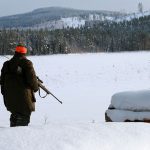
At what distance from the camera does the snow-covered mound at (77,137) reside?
2.94 meters

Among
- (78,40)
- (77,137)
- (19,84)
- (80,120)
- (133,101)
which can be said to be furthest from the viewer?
(78,40)

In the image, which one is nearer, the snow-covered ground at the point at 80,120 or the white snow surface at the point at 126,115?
the snow-covered ground at the point at 80,120

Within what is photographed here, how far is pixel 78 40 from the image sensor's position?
15412 centimetres

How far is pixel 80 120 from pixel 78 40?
474ft

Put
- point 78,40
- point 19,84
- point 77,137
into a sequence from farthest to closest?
1. point 78,40
2. point 19,84
3. point 77,137

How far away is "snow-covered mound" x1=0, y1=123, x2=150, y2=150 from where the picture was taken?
294 cm

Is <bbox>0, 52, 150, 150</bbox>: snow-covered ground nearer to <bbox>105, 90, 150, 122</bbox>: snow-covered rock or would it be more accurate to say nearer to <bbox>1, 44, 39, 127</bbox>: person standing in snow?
<bbox>1, 44, 39, 127</bbox>: person standing in snow

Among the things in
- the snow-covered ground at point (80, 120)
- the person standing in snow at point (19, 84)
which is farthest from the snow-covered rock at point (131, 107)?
the person standing in snow at point (19, 84)

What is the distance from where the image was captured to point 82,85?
19453 mm

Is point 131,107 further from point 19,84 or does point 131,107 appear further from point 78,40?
point 78,40

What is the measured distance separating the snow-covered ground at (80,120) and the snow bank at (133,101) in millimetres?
594

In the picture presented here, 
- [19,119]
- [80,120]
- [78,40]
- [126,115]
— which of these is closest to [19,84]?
[19,119]

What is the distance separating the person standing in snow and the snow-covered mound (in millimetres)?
2505

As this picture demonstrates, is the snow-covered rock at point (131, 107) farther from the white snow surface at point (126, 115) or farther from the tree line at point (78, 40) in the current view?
the tree line at point (78, 40)
